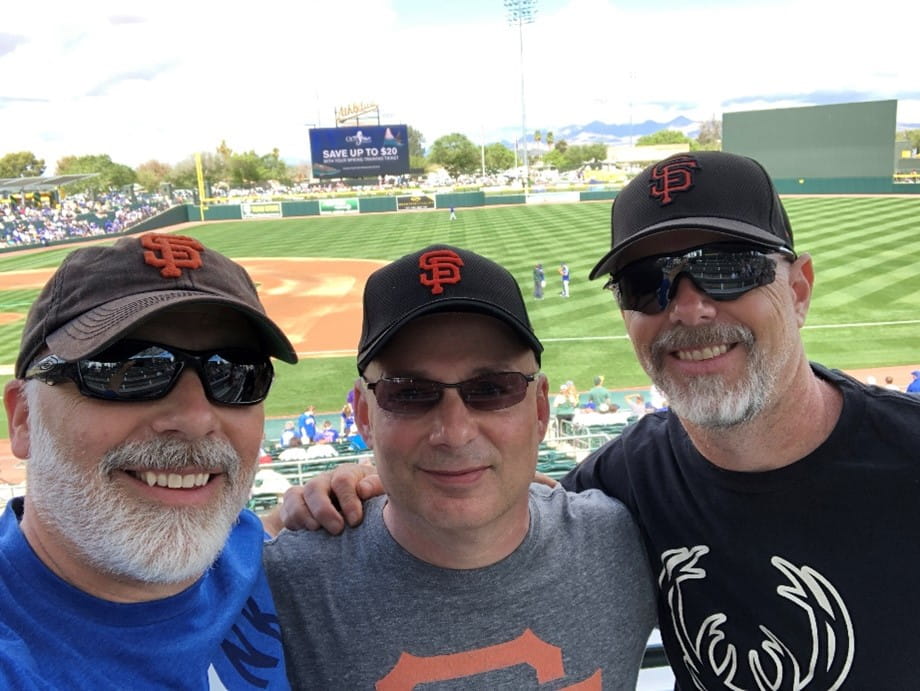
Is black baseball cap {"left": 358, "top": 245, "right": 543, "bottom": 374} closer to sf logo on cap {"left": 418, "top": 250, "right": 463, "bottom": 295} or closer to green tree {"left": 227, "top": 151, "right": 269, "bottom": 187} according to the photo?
sf logo on cap {"left": 418, "top": 250, "right": 463, "bottom": 295}

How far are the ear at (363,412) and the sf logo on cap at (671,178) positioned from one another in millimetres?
889

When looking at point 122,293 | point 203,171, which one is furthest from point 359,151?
point 122,293

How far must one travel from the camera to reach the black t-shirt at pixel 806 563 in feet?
4.96

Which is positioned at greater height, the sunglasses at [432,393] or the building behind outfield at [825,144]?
the building behind outfield at [825,144]

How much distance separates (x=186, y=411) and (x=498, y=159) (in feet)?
241

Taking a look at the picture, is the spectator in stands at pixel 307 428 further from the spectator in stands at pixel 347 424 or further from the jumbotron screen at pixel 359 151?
the jumbotron screen at pixel 359 151

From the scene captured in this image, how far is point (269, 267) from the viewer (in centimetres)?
2362

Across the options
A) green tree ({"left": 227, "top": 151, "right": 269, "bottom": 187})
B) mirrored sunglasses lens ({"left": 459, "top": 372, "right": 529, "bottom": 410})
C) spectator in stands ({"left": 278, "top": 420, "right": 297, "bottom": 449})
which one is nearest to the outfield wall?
green tree ({"left": 227, "top": 151, "right": 269, "bottom": 187})

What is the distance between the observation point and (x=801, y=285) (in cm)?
187

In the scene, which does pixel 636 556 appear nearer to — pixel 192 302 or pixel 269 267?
pixel 192 302

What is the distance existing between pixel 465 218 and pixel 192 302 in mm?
34280

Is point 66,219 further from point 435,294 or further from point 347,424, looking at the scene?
point 435,294

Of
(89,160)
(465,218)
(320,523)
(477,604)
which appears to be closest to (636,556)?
(477,604)

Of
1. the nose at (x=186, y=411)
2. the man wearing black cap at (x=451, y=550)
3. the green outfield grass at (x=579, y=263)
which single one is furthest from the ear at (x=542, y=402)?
the green outfield grass at (x=579, y=263)
